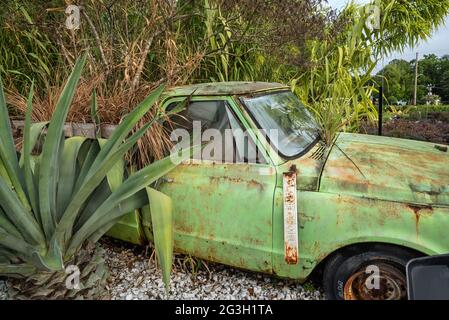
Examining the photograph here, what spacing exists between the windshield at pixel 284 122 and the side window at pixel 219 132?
15cm

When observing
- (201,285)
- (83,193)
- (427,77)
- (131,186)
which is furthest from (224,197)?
(427,77)

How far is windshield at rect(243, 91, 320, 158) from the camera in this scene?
228 centimetres

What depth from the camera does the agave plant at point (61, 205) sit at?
1.90 metres

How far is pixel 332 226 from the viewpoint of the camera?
1975 millimetres

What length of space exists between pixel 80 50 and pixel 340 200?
3.43m

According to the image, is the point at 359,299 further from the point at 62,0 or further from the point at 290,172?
the point at 62,0

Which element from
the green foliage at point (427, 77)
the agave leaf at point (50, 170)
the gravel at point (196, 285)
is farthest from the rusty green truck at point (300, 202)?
the green foliage at point (427, 77)

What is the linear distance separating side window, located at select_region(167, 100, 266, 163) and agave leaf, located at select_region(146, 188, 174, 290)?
1.58 feet

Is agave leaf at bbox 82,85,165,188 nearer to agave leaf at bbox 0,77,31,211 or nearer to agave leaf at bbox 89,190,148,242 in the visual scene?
agave leaf at bbox 89,190,148,242

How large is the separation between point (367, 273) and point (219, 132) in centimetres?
136

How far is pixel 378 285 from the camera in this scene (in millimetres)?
1982

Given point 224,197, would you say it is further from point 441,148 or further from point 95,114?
point 441,148

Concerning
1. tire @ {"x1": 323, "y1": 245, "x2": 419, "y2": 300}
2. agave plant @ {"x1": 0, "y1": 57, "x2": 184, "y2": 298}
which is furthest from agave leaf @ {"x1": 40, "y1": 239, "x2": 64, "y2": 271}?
tire @ {"x1": 323, "y1": 245, "x2": 419, "y2": 300}

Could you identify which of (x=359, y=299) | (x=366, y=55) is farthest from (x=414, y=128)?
(x=359, y=299)
